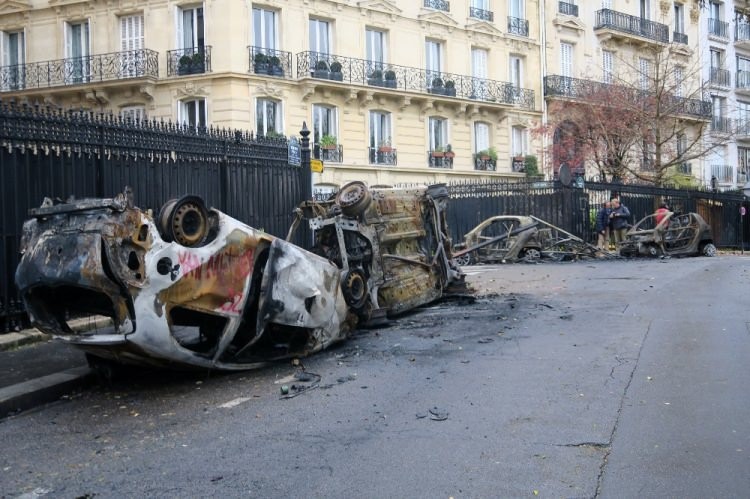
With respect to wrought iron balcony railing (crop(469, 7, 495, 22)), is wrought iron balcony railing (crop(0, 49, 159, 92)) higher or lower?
lower

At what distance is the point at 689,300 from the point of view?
1107 centimetres

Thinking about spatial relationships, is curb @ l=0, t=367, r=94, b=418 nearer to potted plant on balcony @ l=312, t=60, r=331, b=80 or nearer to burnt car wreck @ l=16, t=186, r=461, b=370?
burnt car wreck @ l=16, t=186, r=461, b=370

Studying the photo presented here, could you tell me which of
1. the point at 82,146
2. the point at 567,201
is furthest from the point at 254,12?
the point at 82,146

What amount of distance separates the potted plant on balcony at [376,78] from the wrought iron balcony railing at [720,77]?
2421 cm

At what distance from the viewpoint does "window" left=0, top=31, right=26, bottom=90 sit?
27.2 meters

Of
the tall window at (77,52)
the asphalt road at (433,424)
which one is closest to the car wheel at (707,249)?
the asphalt road at (433,424)

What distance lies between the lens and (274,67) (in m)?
26.3

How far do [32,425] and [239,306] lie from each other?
6.15ft

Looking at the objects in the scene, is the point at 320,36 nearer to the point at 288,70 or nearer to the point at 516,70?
the point at 288,70

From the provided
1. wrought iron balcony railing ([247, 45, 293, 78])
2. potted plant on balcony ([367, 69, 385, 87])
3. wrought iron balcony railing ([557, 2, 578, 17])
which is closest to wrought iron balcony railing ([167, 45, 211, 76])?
wrought iron balcony railing ([247, 45, 293, 78])

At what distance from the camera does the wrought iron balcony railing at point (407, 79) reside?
27188 millimetres

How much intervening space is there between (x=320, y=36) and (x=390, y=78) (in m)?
3.23

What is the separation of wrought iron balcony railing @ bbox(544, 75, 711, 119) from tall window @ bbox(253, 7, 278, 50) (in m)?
14.3

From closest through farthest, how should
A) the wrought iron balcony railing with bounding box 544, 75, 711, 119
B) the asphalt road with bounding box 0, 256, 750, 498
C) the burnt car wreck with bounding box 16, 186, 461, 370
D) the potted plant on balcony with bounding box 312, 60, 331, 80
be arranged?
the asphalt road with bounding box 0, 256, 750, 498 < the burnt car wreck with bounding box 16, 186, 461, 370 < the potted plant on balcony with bounding box 312, 60, 331, 80 < the wrought iron balcony railing with bounding box 544, 75, 711, 119
